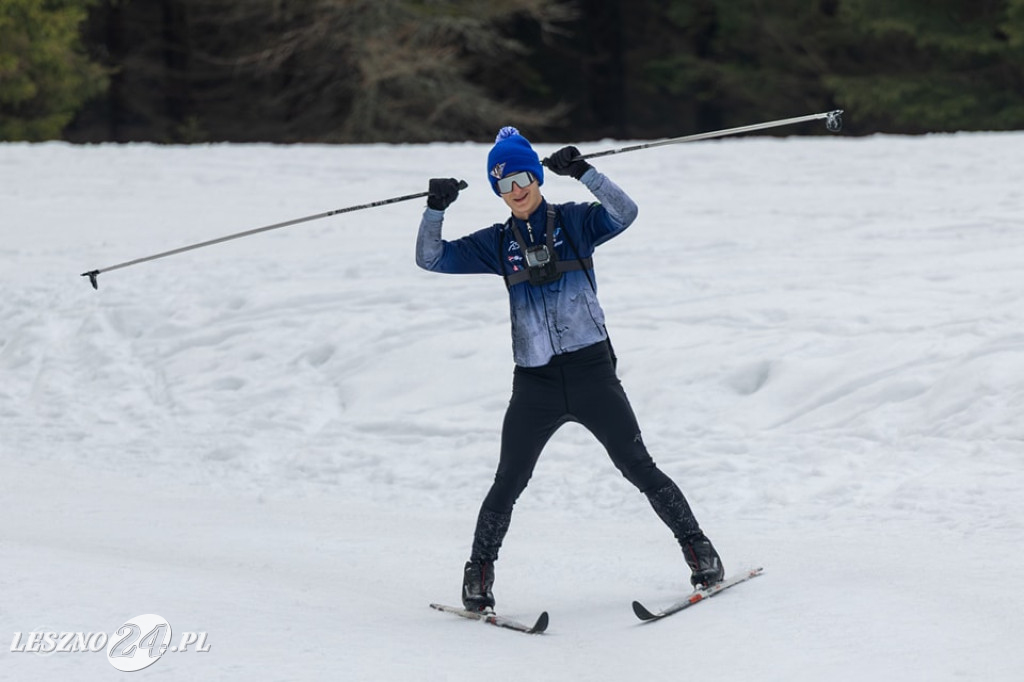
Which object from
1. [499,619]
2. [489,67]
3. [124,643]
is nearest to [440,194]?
[499,619]

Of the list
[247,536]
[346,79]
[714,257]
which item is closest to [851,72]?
[346,79]

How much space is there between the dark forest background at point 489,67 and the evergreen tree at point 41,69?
0.04m

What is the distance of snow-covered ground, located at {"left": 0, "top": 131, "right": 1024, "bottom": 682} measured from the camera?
490 centimetres

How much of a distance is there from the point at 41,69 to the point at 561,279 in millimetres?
23580

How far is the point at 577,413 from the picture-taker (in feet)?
17.5

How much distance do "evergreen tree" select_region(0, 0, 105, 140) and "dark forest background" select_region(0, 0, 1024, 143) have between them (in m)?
0.04

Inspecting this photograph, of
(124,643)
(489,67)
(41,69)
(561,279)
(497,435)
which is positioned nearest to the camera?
(124,643)

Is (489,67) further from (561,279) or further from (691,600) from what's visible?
(691,600)

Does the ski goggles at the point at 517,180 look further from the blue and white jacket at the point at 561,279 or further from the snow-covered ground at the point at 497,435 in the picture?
the snow-covered ground at the point at 497,435

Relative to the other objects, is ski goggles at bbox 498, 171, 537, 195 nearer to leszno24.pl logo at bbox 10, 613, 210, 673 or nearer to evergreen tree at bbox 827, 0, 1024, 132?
leszno24.pl logo at bbox 10, 613, 210, 673

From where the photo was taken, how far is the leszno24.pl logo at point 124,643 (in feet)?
14.6

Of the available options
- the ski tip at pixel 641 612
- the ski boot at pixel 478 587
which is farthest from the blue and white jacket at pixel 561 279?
the ski tip at pixel 641 612

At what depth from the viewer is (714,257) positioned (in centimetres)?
1208

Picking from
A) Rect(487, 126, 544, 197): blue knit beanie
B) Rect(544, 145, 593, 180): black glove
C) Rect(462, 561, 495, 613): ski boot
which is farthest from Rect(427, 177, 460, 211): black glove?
Rect(462, 561, 495, 613): ski boot
